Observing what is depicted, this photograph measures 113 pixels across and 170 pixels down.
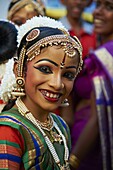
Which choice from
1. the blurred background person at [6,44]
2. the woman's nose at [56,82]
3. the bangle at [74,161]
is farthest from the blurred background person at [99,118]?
the woman's nose at [56,82]

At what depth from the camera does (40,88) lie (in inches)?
124

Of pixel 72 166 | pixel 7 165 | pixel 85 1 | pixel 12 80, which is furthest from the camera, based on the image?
pixel 85 1

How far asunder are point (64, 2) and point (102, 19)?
78.4 inches

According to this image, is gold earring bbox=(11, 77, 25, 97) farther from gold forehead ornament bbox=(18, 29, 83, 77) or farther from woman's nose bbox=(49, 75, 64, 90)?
woman's nose bbox=(49, 75, 64, 90)

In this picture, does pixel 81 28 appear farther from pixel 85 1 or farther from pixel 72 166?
pixel 72 166

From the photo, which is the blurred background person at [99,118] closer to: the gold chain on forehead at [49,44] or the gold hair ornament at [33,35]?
the gold chain on forehead at [49,44]

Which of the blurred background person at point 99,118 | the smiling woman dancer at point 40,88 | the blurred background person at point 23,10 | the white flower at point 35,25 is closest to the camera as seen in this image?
the smiling woman dancer at point 40,88

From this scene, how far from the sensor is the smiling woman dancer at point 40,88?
3035 millimetres

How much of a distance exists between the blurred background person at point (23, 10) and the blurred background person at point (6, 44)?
4.78 ft

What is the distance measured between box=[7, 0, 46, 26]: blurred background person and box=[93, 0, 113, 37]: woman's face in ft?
1.79

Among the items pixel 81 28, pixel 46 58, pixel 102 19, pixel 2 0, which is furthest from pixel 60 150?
pixel 81 28

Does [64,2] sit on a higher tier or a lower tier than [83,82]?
higher

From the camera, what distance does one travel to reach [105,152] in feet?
13.2

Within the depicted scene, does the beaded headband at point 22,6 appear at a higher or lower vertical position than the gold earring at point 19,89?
higher
